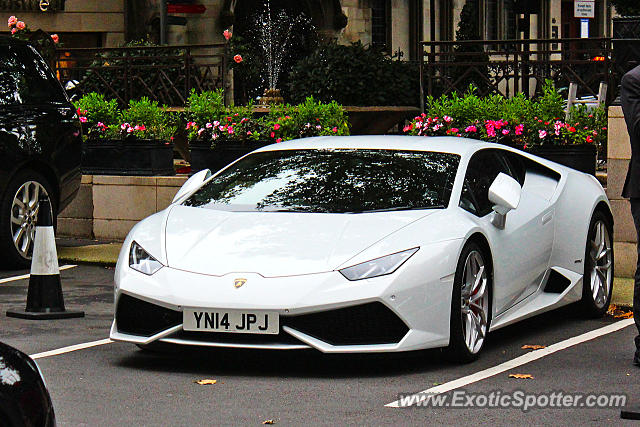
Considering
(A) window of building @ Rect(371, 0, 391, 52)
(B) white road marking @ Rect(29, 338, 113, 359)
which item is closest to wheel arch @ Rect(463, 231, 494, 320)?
(B) white road marking @ Rect(29, 338, 113, 359)

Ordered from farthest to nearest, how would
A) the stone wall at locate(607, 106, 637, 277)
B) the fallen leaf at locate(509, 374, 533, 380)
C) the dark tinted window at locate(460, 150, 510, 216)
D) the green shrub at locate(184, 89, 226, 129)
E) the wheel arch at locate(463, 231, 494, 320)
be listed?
the green shrub at locate(184, 89, 226, 129), the stone wall at locate(607, 106, 637, 277), the dark tinted window at locate(460, 150, 510, 216), the wheel arch at locate(463, 231, 494, 320), the fallen leaf at locate(509, 374, 533, 380)

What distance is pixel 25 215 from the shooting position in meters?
12.1

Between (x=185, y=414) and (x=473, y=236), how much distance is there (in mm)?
2178

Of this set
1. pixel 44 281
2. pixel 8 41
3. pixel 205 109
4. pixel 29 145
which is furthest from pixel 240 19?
pixel 44 281

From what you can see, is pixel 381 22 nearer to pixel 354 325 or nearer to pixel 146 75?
pixel 146 75

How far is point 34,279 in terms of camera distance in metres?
9.38

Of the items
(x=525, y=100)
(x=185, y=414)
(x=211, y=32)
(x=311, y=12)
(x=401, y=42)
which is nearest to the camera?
(x=185, y=414)

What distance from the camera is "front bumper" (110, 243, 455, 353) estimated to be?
7.18 metres

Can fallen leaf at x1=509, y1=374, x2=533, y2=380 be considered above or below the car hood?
below

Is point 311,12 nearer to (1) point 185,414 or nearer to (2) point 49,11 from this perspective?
(2) point 49,11

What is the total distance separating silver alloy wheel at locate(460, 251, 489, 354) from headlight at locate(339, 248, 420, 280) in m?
0.48

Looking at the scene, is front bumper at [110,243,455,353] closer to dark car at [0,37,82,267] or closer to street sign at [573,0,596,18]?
dark car at [0,37,82,267]

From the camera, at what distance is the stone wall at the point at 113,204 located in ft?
44.6

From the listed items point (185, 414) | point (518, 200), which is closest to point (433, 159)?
point (518, 200)
